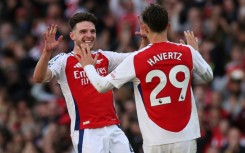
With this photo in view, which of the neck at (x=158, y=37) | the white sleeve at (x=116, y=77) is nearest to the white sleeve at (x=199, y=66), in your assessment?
the neck at (x=158, y=37)

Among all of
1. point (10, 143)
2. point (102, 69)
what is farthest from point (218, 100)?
point (102, 69)

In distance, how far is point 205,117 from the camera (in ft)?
56.9

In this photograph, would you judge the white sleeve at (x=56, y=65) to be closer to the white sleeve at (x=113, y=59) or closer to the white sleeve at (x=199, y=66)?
the white sleeve at (x=113, y=59)

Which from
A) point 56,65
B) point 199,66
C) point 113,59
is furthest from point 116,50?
point 199,66

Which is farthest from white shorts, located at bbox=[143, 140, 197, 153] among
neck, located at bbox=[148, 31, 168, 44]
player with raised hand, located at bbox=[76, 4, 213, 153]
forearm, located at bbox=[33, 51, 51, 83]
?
forearm, located at bbox=[33, 51, 51, 83]

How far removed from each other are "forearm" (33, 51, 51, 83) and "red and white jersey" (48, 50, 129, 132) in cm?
18

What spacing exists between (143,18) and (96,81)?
0.85 m

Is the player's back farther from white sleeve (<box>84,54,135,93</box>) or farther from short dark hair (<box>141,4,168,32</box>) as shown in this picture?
short dark hair (<box>141,4,168,32</box>)

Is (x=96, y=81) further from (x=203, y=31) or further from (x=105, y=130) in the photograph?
(x=203, y=31)

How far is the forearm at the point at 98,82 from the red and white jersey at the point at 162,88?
0.25 feet

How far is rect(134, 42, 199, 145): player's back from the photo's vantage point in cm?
1048

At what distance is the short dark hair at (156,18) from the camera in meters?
10.5

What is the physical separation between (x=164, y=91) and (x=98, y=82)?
2.38ft

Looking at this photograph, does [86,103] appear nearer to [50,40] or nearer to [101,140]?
[101,140]
